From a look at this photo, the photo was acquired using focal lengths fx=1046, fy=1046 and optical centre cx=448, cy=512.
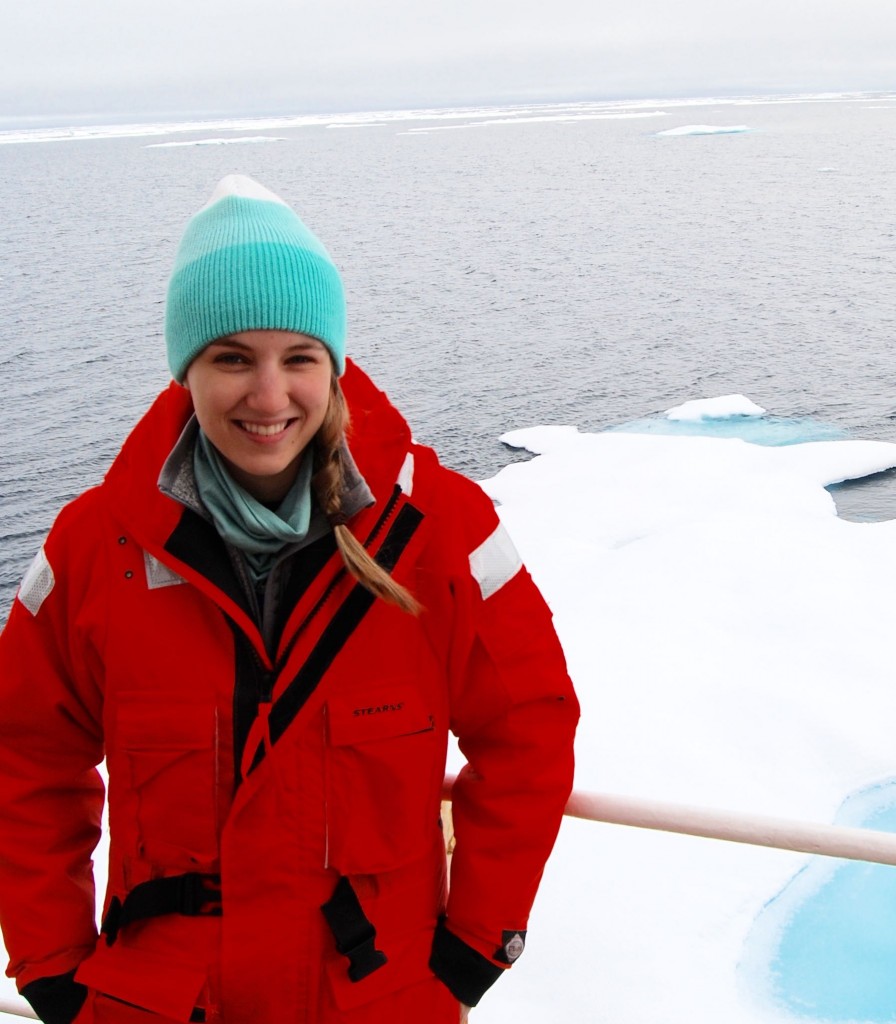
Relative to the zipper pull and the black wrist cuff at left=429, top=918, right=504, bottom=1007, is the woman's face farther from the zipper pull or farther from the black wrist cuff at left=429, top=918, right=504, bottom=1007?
the black wrist cuff at left=429, top=918, right=504, bottom=1007

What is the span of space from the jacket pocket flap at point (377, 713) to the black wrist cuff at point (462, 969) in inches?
12.0

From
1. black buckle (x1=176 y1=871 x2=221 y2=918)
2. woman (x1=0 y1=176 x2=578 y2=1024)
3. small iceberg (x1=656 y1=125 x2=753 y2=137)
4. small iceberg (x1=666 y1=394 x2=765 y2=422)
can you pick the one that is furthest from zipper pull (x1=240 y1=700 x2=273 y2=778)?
small iceberg (x1=656 y1=125 x2=753 y2=137)

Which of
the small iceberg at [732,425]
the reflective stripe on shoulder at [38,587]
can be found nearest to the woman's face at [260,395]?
the reflective stripe on shoulder at [38,587]

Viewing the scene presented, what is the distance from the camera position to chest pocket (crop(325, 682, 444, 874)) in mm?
1327

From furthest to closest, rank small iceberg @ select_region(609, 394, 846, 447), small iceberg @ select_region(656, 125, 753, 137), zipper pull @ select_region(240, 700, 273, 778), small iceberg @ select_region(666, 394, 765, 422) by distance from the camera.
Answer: small iceberg @ select_region(656, 125, 753, 137)
small iceberg @ select_region(666, 394, 765, 422)
small iceberg @ select_region(609, 394, 846, 447)
zipper pull @ select_region(240, 700, 273, 778)

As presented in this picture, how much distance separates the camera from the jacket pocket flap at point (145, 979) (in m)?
1.31

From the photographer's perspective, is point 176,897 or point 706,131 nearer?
point 176,897

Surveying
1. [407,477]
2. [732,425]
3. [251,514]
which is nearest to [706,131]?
[732,425]

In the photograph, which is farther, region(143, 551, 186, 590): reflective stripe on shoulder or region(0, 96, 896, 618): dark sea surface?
region(0, 96, 896, 618): dark sea surface

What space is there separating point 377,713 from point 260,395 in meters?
0.43

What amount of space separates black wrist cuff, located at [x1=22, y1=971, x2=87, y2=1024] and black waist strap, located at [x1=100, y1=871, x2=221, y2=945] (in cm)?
15

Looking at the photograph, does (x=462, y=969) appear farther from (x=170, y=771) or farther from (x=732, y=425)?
(x=732, y=425)

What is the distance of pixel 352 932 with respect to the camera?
4.31ft

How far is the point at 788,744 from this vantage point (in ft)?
14.4
